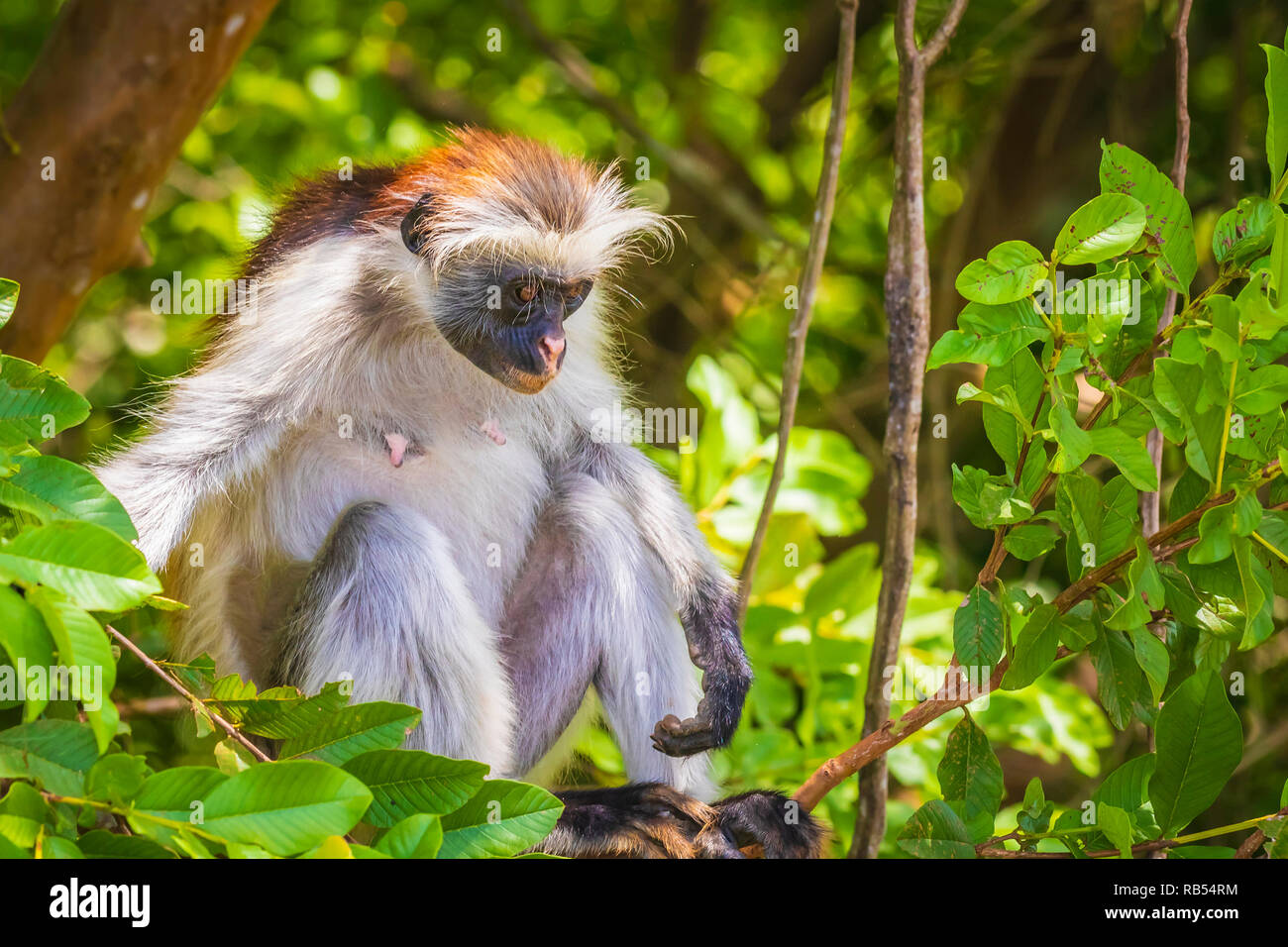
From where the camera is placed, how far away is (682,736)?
3.62m

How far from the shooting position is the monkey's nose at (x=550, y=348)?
386cm

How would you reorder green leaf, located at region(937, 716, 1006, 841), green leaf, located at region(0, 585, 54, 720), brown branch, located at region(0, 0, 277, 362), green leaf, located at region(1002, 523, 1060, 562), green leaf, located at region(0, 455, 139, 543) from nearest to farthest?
green leaf, located at region(0, 585, 54, 720)
green leaf, located at region(0, 455, 139, 543)
green leaf, located at region(1002, 523, 1060, 562)
green leaf, located at region(937, 716, 1006, 841)
brown branch, located at region(0, 0, 277, 362)

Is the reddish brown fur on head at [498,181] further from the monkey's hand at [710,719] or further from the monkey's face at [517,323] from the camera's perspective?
the monkey's hand at [710,719]

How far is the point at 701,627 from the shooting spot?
3.93 meters

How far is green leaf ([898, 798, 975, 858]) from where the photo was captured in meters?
Result: 2.61

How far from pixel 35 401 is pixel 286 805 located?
97cm

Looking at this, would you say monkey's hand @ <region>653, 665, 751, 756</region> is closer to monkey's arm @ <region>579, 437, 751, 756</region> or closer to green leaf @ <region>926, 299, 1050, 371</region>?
monkey's arm @ <region>579, 437, 751, 756</region>

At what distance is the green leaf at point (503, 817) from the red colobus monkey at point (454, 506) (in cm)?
114

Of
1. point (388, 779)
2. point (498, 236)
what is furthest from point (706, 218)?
point (388, 779)

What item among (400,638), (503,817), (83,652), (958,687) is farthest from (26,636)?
(958,687)

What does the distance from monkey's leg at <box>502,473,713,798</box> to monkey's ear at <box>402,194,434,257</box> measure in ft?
3.19

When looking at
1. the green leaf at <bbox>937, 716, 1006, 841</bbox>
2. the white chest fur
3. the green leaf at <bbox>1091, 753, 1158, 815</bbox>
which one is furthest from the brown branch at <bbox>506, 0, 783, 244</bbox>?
the green leaf at <bbox>1091, 753, 1158, 815</bbox>

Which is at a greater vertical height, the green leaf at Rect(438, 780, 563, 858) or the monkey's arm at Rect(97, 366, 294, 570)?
→ the monkey's arm at Rect(97, 366, 294, 570)

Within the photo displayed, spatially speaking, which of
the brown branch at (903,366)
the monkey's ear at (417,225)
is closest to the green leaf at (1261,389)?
the brown branch at (903,366)
